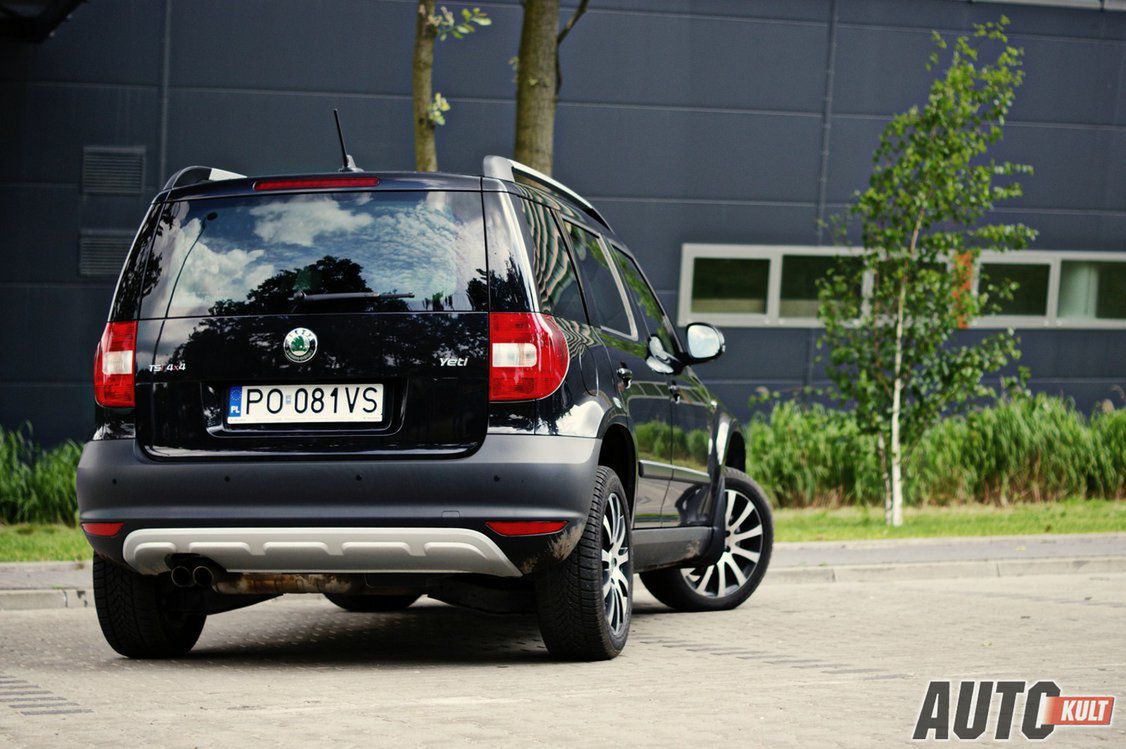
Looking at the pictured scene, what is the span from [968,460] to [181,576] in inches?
405

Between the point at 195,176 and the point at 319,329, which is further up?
the point at 195,176

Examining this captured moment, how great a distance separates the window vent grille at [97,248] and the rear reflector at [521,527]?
11.3 metres

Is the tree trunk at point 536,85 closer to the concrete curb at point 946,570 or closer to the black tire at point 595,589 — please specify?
the concrete curb at point 946,570

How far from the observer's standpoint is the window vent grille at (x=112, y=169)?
1648 cm

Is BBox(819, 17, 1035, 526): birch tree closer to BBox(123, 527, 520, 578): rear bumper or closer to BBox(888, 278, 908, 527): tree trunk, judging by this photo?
BBox(888, 278, 908, 527): tree trunk

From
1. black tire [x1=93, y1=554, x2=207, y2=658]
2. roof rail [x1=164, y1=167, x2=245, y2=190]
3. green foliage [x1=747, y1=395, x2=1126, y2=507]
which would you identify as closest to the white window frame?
green foliage [x1=747, y1=395, x2=1126, y2=507]

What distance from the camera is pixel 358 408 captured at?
6129mm

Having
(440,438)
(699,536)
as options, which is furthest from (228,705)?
(699,536)

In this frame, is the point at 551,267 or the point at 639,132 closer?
the point at 551,267

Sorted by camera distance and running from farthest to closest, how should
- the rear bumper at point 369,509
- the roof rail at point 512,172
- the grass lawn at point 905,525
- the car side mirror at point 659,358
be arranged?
1. the grass lawn at point 905,525
2. the car side mirror at point 659,358
3. the roof rail at point 512,172
4. the rear bumper at point 369,509

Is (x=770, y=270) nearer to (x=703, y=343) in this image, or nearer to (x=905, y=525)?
(x=905, y=525)

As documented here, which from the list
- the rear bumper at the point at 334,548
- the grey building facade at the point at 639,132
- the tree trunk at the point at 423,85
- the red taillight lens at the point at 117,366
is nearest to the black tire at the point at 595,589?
the rear bumper at the point at 334,548

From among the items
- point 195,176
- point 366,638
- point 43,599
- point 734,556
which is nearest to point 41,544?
point 43,599

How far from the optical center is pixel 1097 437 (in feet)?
51.9
